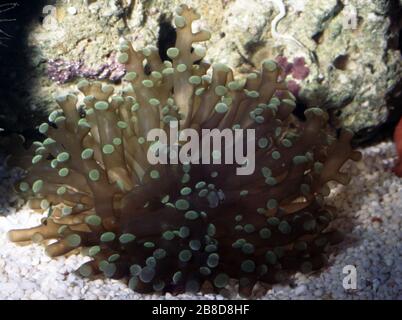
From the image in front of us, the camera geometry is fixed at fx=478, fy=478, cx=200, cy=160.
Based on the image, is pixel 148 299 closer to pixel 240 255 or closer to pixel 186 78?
pixel 240 255

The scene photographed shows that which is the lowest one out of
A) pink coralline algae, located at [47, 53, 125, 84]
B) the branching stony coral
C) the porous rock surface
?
the branching stony coral

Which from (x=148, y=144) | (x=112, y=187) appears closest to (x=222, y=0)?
(x=148, y=144)

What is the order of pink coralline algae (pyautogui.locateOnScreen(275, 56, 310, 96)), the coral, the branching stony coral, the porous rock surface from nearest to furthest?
1. the branching stony coral
2. the porous rock surface
3. pink coralline algae (pyautogui.locateOnScreen(275, 56, 310, 96))
4. the coral
